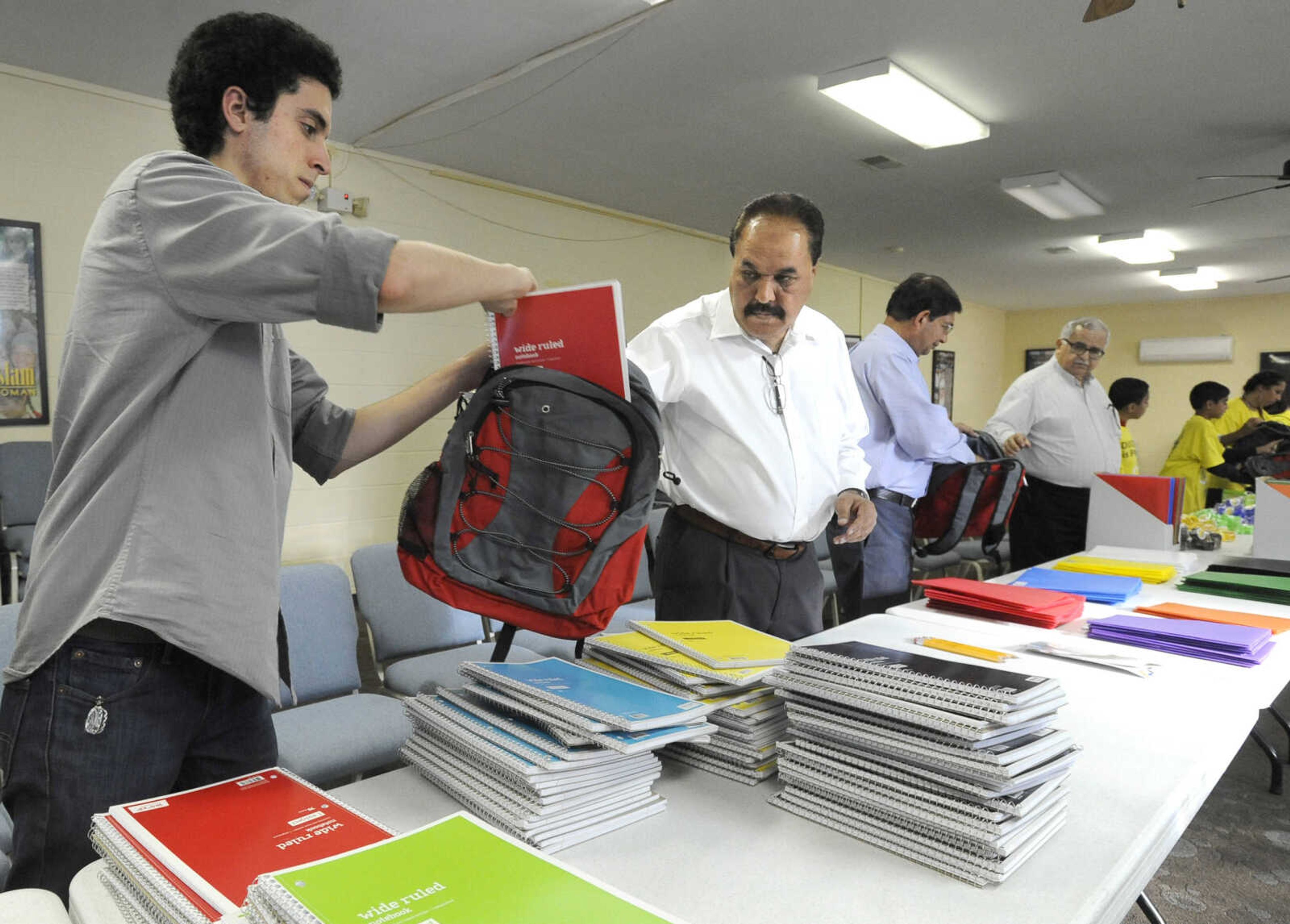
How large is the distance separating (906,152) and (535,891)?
5481mm

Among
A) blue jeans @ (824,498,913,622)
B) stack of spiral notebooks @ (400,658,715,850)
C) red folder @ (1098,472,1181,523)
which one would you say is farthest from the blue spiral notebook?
red folder @ (1098,472,1181,523)

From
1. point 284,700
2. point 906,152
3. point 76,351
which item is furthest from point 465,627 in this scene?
point 906,152

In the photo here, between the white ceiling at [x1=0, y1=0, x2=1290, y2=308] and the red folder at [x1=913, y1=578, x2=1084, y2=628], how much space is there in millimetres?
2488

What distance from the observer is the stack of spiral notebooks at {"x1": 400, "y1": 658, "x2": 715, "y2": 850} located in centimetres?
100

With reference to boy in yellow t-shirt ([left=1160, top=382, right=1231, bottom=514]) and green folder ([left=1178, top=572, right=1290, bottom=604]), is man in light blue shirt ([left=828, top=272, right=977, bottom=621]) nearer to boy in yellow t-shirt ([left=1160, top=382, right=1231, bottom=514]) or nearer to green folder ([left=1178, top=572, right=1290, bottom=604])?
green folder ([left=1178, top=572, right=1290, bottom=604])

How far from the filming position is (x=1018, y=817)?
3.13 feet

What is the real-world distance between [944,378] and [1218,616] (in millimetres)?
10008

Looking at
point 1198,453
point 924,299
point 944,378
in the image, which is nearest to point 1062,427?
point 924,299

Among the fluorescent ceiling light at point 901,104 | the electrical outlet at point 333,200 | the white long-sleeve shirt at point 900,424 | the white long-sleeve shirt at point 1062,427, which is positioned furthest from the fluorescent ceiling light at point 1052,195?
the electrical outlet at point 333,200

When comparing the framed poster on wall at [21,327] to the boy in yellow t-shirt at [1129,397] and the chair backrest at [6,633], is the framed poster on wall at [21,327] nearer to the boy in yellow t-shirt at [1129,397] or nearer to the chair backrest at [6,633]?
the chair backrest at [6,633]

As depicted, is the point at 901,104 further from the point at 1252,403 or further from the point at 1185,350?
the point at 1185,350

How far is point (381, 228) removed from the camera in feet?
17.9

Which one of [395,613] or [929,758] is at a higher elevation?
[929,758]

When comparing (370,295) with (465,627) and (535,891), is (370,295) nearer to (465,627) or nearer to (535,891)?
(535,891)
